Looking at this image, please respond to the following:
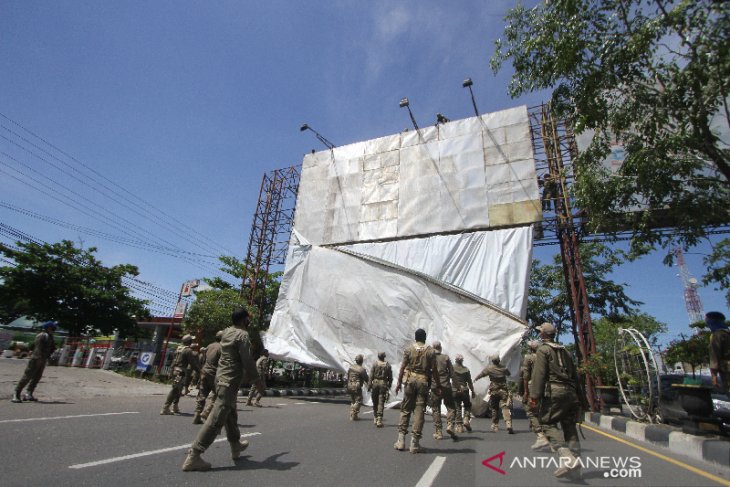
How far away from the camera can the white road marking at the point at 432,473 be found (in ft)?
11.6

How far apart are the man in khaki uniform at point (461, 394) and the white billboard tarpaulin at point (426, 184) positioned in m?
7.00

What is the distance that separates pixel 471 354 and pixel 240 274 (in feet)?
60.6

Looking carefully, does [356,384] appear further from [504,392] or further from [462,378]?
[504,392]

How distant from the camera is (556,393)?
4348mm

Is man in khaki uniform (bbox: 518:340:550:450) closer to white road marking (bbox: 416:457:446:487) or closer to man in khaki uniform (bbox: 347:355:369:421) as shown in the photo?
white road marking (bbox: 416:457:446:487)

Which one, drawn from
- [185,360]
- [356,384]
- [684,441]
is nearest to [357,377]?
[356,384]

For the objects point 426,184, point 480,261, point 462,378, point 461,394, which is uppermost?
point 426,184

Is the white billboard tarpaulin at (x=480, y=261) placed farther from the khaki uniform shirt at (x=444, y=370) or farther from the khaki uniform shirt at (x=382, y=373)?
the khaki uniform shirt at (x=444, y=370)

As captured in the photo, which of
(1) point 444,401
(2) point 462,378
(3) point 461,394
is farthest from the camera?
(2) point 462,378

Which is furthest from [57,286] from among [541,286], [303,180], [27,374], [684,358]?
[684,358]

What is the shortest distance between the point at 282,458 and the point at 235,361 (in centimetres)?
124

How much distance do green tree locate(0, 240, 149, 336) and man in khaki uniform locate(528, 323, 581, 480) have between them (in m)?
28.8

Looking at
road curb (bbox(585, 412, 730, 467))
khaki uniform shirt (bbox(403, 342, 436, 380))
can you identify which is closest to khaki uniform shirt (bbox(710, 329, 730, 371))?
road curb (bbox(585, 412, 730, 467))

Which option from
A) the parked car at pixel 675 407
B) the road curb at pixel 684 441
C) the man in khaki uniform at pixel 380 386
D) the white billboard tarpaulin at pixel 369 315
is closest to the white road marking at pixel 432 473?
the man in khaki uniform at pixel 380 386
